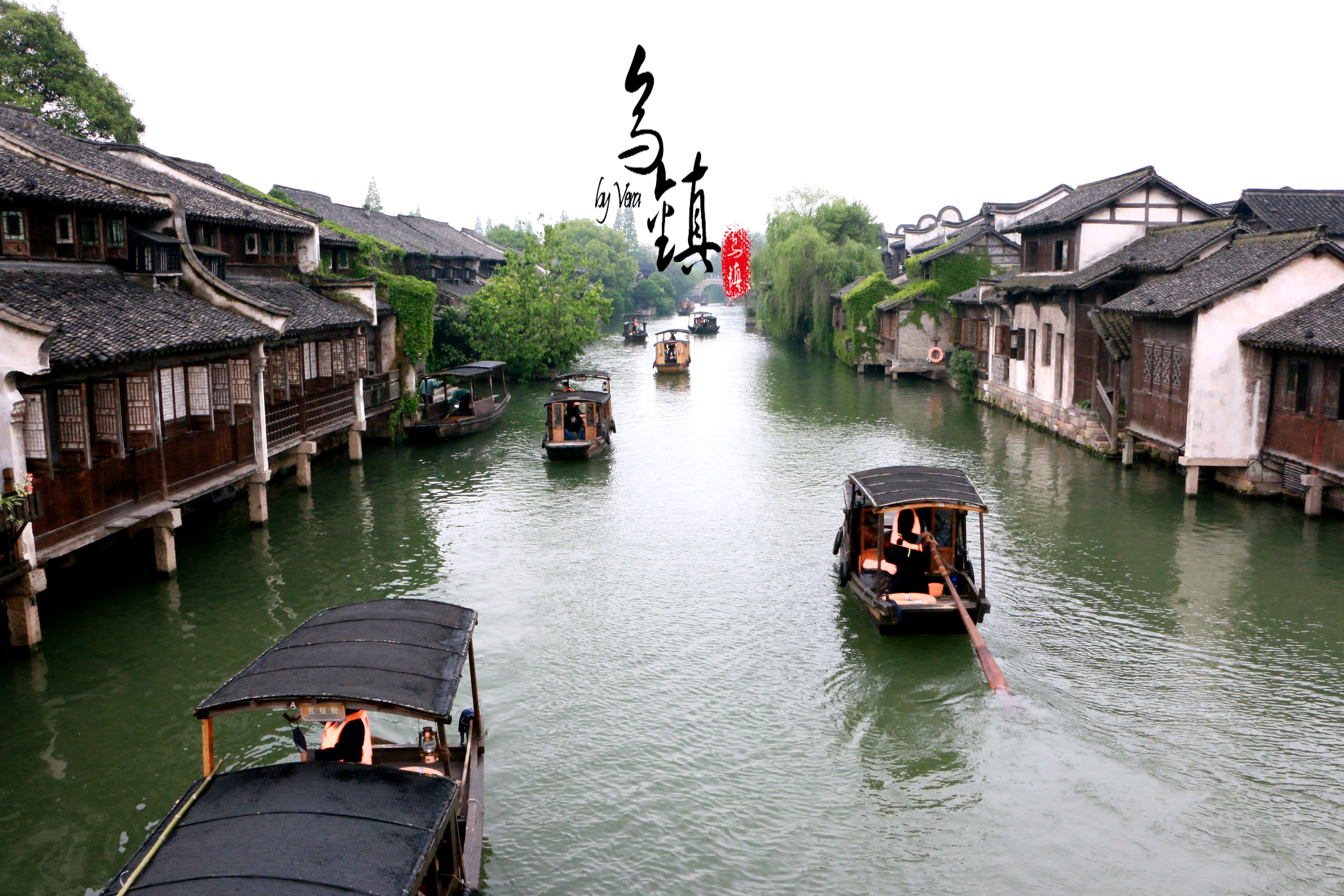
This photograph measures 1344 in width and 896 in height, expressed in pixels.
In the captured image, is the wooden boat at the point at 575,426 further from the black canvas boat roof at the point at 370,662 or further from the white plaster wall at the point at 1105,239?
the black canvas boat roof at the point at 370,662

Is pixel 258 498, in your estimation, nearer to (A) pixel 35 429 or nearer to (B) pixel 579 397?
(A) pixel 35 429

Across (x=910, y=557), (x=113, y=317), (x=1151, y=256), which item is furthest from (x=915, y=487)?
(x=1151, y=256)

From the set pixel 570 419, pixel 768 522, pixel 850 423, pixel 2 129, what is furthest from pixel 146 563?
pixel 850 423

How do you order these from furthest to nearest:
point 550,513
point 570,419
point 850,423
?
1. point 850,423
2. point 570,419
3. point 550,513

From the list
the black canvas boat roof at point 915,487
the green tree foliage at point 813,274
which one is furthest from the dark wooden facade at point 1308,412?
the green tree foliage at point 813,274

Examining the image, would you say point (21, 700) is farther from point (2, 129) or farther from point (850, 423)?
point (850, 423)

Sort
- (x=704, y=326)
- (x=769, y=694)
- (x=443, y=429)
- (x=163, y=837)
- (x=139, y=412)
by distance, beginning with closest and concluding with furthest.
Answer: (x=163, y=837)
(x=769, y=694)
(x=139, y=412)
(x=443, y=429)
(x=704, y=326)

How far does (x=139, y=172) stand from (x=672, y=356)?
3411 cm

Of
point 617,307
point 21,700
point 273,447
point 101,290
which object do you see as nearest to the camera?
point 21,700

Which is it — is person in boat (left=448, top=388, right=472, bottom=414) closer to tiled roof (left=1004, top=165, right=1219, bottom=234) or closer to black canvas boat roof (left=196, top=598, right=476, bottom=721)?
tiled roof (left=1004, top=165, right=1219, bottom=234)

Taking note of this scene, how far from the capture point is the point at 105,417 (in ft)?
51.9

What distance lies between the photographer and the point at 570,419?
3241 centimetres

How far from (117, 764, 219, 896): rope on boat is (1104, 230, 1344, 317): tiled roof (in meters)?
22.4

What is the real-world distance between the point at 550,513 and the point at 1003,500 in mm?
11195
